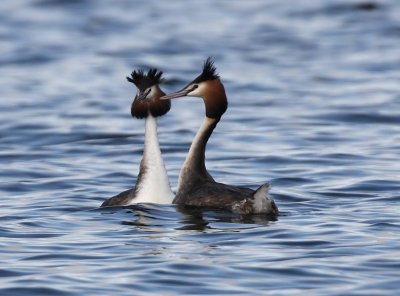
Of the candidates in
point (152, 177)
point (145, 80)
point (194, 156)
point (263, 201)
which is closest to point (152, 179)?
point (152, 177)

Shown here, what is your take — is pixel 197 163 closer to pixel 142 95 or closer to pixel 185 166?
pixel 185 166

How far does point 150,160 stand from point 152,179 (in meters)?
0.21

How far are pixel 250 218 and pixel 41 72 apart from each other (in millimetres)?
14515

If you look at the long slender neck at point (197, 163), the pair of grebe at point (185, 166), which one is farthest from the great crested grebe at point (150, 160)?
the long slender neck at point (197, 163)

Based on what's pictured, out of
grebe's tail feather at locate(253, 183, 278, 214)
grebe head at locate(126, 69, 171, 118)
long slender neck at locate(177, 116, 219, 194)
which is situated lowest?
grebe's tail feather at locate(253, 183, 278, 214)

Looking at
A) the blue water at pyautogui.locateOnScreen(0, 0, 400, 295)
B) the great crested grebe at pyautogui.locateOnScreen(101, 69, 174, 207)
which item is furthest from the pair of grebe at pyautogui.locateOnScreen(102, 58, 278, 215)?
the blue water at pyautogui.locateOnScreen(0, 0, 400, 295)

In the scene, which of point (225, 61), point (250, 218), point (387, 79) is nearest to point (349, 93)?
point (387, 79)

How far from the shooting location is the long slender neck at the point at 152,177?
42.3 feet

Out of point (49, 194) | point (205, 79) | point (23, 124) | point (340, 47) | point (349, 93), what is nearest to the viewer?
point (205, 79)

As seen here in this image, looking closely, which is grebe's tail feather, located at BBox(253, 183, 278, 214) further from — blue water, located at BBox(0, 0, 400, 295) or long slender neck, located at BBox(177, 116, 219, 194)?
long slender neck, located at BBox(177, 116, 219, 194)

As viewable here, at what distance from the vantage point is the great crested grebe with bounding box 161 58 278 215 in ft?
40.5

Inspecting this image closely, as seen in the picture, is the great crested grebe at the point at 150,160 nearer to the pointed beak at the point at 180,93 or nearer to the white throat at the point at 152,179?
the white throat at the point at 152,179

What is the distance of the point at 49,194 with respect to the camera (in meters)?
14.5

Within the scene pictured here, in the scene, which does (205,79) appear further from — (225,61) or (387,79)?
(225,61)
